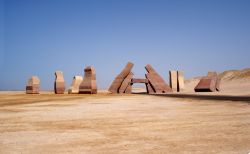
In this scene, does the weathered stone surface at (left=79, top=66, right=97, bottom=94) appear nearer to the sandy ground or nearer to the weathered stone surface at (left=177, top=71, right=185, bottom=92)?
the weathered stone surface at (left=177, top=71, right=185, bottom=92)

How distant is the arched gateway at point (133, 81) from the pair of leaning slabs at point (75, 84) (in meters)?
2.89

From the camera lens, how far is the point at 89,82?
76.8 ft

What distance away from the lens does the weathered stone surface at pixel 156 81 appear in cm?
2578

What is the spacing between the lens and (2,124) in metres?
6.47

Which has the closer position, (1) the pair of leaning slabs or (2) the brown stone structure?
(1) the pair of leaning slabs

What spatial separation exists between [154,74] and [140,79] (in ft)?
4.89

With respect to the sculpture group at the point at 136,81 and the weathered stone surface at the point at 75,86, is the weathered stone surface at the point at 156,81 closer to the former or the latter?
the sculpture group at the point at 136,81

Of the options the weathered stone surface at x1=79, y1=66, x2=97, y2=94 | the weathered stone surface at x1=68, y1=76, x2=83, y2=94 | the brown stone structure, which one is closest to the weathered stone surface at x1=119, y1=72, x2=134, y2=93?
the weathered stone surface at x1=79, y1=66, x2=97, y2=94

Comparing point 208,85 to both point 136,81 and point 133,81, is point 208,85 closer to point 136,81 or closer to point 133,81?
point 136,81

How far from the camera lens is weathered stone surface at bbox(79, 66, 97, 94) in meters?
23.2

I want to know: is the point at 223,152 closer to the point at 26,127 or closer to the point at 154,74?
the point at 26,127

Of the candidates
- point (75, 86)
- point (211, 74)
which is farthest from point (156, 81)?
point (75, 86)

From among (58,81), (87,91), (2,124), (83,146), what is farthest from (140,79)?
(83,146)

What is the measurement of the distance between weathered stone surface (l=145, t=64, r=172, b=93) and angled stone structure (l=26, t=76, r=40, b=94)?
975cm
